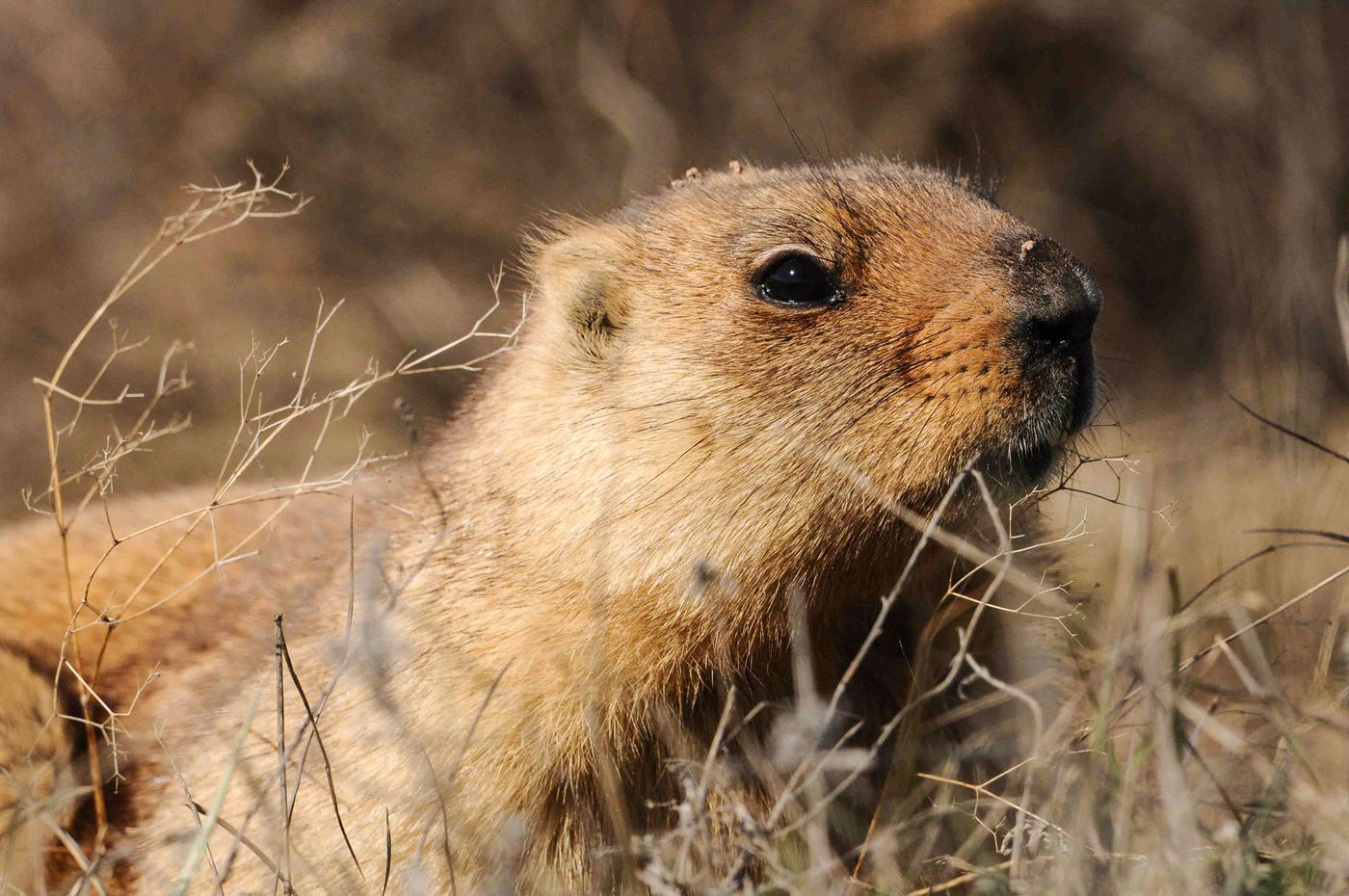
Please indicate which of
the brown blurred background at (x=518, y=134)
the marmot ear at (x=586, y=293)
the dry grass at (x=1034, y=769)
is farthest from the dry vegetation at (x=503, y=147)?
the marmot ear at (x=586, y=293)

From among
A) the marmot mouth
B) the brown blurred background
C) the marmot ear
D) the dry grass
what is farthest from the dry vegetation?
the marmot mouth

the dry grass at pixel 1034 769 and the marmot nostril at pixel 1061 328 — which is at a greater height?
the marmot nostril at pixel 1061 328

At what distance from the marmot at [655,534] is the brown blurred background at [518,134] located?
5345mm

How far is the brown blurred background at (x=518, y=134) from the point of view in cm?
930

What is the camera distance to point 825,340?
11.8 ft

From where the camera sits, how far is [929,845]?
351 centimetres

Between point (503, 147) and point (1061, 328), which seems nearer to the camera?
point (1061, 328)

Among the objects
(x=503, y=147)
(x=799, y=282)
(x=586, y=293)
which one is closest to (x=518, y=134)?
(x=503, y=147)

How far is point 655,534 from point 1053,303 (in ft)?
4.24

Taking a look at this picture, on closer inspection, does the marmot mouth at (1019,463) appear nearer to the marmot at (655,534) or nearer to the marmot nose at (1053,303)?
the marmot at (655,534)

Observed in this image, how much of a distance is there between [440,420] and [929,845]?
2713 mm

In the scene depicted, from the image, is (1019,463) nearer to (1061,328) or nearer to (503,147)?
(1061,328)

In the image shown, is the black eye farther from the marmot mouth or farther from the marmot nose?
the marmot mouth

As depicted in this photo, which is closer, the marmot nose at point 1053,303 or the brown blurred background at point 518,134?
the marmot nose at point 1053,303
